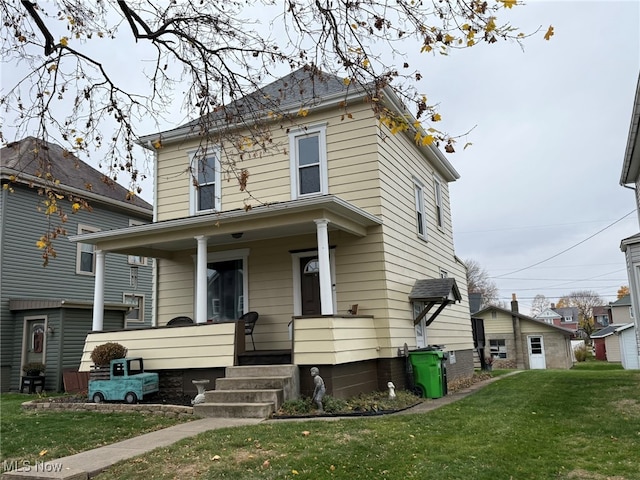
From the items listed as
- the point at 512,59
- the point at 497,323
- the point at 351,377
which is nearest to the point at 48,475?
the point at 351,377

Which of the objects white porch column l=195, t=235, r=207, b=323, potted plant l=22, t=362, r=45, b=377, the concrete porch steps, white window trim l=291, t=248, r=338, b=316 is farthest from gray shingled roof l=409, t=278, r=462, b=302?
potted plant l=22, t=362, r=45, b=377

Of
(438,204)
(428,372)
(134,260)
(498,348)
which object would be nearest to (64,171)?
(134,260)

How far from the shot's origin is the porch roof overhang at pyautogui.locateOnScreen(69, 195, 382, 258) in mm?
10016

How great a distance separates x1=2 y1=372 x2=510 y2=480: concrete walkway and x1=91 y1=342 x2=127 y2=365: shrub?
2859 mm

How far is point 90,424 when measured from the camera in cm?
814

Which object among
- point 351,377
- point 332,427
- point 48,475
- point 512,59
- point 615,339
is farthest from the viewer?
point 615,339

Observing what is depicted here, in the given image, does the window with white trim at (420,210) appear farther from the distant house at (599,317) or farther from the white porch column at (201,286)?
the distant house at (599,317)

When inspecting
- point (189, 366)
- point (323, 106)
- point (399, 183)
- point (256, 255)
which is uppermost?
point (323, 106)

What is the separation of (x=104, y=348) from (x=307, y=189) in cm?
531

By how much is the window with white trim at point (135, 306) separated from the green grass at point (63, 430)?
1172 cm

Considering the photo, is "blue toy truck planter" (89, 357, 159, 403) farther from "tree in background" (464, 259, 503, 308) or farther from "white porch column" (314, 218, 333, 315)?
"tree in background" (464, 259, 503, 308)

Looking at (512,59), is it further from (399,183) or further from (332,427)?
(399,183)

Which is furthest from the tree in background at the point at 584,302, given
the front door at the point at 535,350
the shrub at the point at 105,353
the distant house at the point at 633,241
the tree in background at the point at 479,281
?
the shrub at the point at 105,353

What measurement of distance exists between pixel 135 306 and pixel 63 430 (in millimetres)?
14434
